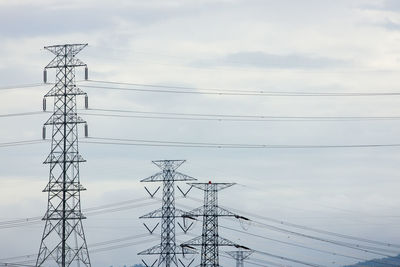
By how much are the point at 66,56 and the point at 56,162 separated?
11.8m

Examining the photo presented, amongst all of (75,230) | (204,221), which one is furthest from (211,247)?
(75,230)

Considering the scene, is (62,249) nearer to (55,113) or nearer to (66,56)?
(55,113)

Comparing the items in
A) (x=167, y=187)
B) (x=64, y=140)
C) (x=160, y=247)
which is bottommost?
(x=160, y=247)

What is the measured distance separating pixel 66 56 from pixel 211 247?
3276 cm

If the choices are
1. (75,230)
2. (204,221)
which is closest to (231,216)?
(204,221)

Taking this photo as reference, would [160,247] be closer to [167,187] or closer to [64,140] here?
[167,187]

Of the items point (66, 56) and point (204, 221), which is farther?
point (204, 221)

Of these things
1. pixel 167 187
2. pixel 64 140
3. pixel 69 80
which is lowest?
pixel 167 187

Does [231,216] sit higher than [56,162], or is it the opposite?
[56,162]

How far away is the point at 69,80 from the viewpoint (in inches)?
3920

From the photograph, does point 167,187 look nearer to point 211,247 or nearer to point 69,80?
point 211,247

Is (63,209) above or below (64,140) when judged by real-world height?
below

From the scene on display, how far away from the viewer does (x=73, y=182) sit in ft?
316

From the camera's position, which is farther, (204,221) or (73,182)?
(204,221)
